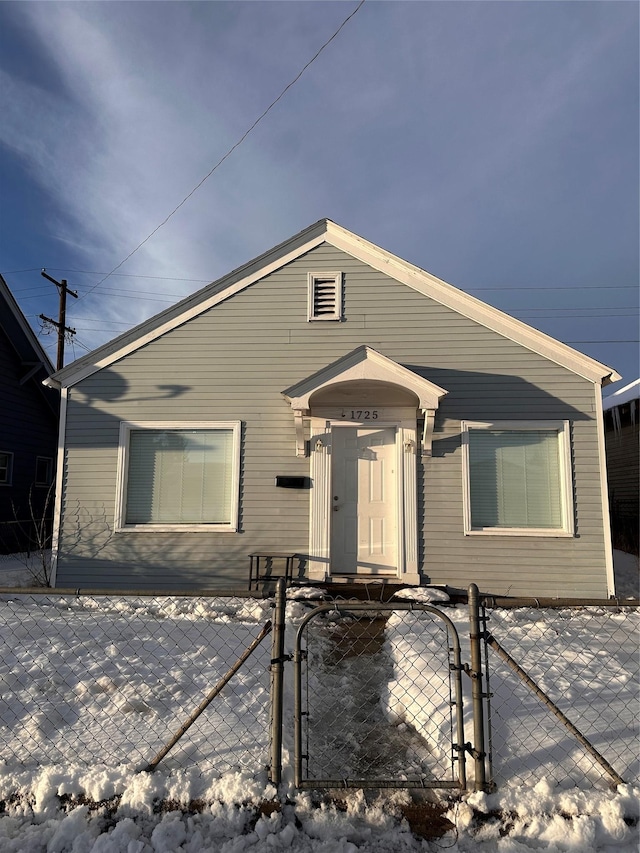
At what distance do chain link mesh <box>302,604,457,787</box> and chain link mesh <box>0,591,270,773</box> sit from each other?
0.40 metres

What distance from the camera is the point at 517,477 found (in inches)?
272

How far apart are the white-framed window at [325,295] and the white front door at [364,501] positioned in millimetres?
1741

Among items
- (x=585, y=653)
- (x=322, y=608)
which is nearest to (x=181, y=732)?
(x=322, y=608)

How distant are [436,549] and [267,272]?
470 centimetres

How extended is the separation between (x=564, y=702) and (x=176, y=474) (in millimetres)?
5470

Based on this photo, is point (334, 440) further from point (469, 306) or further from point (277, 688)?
point (277, 688)

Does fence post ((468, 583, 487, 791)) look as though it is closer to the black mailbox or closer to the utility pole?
the black mailbox

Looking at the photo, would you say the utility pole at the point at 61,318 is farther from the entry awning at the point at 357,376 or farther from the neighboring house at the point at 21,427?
the entry awning at the point at 357,376

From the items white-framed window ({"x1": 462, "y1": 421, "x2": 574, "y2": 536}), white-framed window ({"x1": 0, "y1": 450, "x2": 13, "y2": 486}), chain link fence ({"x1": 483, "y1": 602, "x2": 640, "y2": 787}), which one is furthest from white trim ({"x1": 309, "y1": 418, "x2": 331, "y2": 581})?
white-framed window ({"x1": 0, "y1": 450, "x2": 13, "y2": 486})

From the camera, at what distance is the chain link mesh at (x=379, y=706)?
2.83 m

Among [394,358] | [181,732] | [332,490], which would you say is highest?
[394,358]

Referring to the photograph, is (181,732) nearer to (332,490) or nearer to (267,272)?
(332,490)

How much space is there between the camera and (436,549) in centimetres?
673

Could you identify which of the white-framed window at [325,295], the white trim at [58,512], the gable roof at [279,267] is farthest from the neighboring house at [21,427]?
the white-framed window at [325,295]
